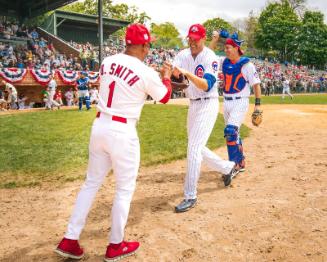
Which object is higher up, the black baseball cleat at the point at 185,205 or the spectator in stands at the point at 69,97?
the spectator in stands at the point at 69,97

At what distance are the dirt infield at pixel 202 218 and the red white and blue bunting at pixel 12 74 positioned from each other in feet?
56.2

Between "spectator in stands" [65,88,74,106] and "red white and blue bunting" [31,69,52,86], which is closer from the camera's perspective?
"red white and blue bunting" [31,69,52,86]

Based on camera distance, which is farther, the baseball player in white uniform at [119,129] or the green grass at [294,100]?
the green grass at [294,100]

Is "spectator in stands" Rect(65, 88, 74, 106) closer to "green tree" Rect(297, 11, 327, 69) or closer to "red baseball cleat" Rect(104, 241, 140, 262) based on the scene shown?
"red baseball cleat" Rect(104, 241, 140, 262)

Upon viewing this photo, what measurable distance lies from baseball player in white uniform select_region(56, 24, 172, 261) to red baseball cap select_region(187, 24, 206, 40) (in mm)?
1404

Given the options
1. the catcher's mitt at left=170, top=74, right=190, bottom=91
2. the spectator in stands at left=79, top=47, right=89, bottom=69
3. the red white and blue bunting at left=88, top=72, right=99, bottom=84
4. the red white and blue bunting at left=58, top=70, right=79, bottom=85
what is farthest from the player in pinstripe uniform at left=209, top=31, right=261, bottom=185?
the spectator in stands at left=79, top=47, right=89, bottom=69

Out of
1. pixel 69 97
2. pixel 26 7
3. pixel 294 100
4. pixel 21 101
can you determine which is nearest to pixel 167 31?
pixel 26 7

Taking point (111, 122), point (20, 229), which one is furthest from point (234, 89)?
point (20, 229)

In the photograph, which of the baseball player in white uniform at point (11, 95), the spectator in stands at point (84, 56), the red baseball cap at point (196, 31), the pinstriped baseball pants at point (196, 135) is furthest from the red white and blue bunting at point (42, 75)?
the red baseball cap at point (196, 31)

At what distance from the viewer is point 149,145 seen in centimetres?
873

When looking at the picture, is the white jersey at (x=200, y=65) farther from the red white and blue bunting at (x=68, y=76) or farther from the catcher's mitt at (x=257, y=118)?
the red white and blue bunting at (x=68, y=76)

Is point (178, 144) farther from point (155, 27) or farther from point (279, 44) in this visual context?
point (155, 27)

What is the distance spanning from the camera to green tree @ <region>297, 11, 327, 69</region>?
65812mm

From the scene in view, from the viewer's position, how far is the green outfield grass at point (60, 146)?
21.1ft
